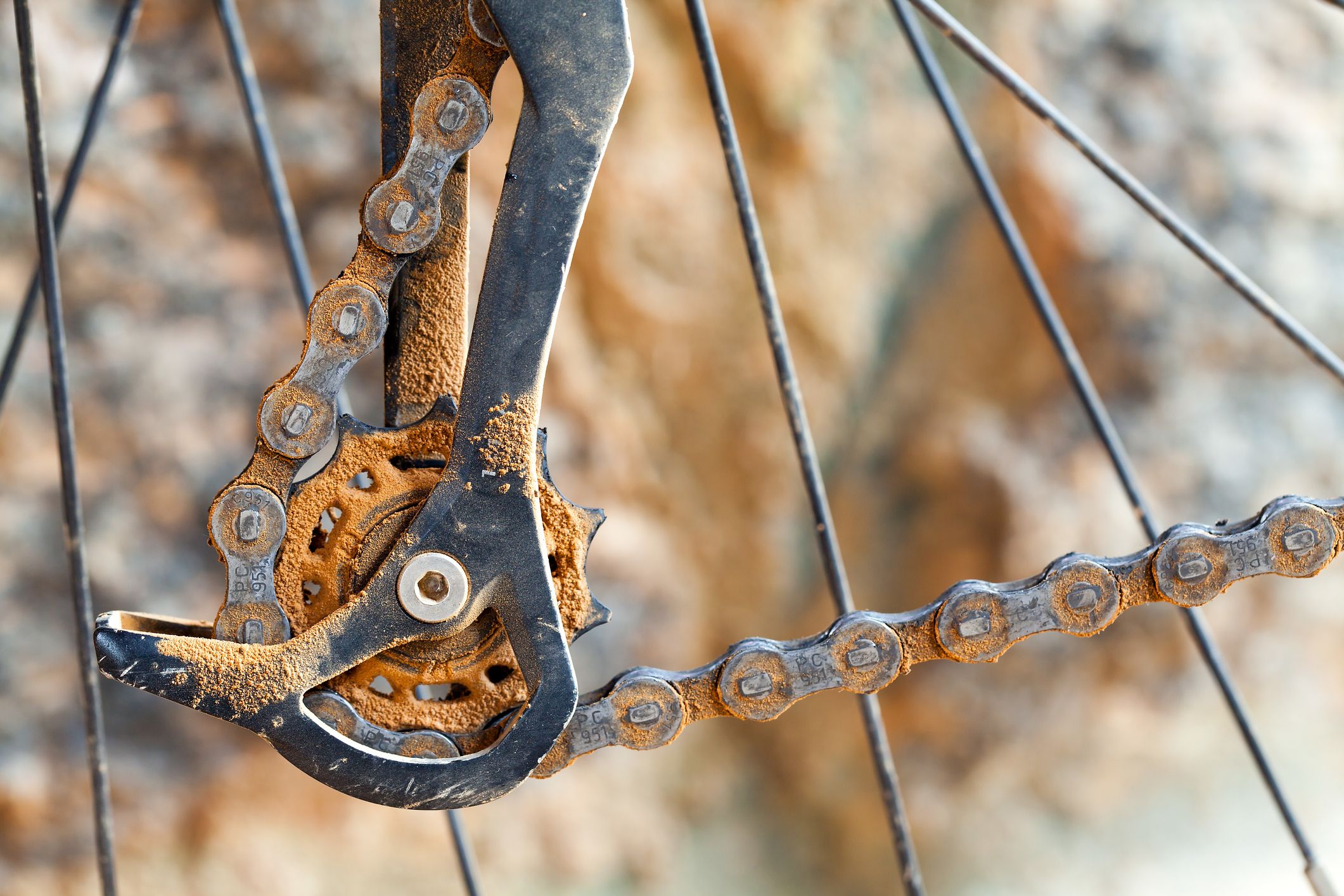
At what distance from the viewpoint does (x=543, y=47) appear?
48 centimetres

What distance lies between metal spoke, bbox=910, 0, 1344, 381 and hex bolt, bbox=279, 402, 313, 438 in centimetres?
41

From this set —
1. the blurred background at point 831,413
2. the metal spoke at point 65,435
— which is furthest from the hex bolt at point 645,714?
the blurred background at point 831,413

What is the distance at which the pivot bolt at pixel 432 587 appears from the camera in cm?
49

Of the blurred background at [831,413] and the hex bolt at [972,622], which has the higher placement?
the blurred background at [831,413]

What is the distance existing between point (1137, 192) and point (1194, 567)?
24cm

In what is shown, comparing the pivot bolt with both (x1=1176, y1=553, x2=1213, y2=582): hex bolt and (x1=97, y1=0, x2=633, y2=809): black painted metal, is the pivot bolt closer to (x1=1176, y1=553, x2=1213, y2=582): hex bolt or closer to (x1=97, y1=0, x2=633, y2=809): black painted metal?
(x1=97, y1=0, x2=633, y2=809): black painted metal

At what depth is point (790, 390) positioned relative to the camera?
0.61m

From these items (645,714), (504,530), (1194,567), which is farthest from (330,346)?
(1194,567)

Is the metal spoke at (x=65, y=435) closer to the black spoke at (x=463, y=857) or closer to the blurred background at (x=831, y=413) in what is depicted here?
the black spoke at (x=463, y=857)

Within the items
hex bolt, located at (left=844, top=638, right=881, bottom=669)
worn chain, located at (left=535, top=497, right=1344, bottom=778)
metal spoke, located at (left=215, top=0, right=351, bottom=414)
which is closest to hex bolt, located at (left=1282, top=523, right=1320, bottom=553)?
worn chain, located at (left=535, top=497, right=1344, bottom=778)

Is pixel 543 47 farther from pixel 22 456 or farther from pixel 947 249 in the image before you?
pixel 947 249

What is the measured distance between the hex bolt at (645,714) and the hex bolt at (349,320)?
235mm

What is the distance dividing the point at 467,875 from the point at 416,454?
37 centimetres

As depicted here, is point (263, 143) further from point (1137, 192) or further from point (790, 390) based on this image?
point (1137, 192)
